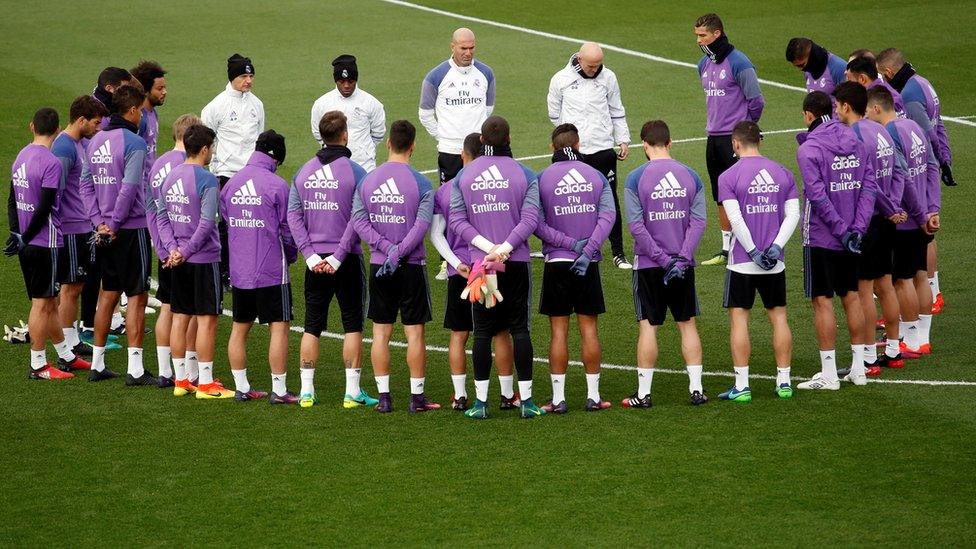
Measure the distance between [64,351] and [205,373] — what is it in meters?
1.99

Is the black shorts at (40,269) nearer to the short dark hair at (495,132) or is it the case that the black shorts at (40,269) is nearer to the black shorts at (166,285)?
the black shorts at (166,285)

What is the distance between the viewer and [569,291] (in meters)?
11.1

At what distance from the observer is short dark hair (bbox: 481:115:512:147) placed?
35.3 ft

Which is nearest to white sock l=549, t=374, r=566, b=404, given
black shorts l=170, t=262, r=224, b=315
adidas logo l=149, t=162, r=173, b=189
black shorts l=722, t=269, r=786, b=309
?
black shorts l=722, t=269, r=786, b=309

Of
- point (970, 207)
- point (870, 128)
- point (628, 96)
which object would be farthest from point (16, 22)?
point (870, 128)

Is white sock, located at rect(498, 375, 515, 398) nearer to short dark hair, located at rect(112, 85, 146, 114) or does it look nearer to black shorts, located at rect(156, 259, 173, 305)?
black shorts, located at rect(156, 259, 173, 305)

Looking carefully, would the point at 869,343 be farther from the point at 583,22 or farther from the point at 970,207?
the point at 583,22

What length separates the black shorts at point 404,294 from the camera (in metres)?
11.2

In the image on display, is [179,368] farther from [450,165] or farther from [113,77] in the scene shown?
[450,165]

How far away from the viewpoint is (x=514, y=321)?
10969mm

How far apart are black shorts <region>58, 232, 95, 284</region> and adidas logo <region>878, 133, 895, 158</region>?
740 cm

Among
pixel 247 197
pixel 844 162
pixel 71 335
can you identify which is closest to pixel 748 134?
pixel 844 162

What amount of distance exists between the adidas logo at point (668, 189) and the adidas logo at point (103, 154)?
514 centimetres

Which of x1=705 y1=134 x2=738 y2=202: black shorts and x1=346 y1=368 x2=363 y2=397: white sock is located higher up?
x1=705 y1=134 x2=738 y2=202: black shorts
